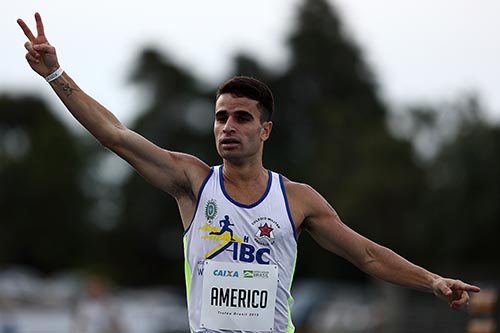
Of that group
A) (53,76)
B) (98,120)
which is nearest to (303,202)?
(98,120)

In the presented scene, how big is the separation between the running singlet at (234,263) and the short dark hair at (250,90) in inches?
23.8

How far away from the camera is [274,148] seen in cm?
6869

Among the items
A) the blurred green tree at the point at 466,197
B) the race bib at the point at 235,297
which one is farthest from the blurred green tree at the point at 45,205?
the race bib at the point at 235,297

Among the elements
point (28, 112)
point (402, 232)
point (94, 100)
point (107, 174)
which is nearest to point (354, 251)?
point (94, 100)

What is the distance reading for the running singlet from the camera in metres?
6.29

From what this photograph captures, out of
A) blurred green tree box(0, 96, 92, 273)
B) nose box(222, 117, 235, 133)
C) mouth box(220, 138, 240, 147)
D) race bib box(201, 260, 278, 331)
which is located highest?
blurred green tree box(0, 96, 92, 273)

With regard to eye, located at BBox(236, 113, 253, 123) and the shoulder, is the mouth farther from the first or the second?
the shoulder

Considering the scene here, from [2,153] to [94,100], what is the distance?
3015 inches

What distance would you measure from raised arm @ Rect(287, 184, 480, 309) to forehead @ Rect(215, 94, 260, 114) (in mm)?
565

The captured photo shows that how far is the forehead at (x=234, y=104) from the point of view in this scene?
21.4ft

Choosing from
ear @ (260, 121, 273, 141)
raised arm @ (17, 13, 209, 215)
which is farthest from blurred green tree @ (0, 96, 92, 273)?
raised arm @ (17, 13, 209, 215)

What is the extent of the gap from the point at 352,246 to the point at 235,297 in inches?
34.8

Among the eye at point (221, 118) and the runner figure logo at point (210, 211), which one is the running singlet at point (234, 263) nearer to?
the runner figure logo at point (210, 211)

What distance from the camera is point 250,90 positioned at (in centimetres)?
658
